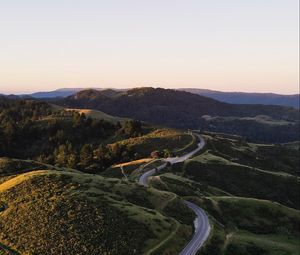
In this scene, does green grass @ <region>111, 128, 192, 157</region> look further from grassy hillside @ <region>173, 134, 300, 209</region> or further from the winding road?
the winding road

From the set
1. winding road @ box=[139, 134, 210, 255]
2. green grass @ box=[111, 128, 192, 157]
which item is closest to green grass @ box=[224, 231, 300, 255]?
winding road @ box=[139, 134, 210, 255]

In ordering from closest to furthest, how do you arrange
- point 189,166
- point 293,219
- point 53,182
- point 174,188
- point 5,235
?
point 5,235 < point 53,182 < point 293,219 < point 174,188 < point 189,166

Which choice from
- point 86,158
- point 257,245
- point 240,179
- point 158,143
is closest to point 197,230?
point 257,245

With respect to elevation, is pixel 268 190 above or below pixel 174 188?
below

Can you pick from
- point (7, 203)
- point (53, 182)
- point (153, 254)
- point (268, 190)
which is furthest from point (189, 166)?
point (153, 254)

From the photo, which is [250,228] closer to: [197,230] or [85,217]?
[197,230]

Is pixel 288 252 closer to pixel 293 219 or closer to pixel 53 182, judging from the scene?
pixel 293 219

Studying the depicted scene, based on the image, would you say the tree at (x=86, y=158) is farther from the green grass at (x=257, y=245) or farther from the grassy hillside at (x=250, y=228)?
the green grass at (x=257, y=245)

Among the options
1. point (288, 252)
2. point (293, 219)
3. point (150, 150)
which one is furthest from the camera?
point (150, 150)

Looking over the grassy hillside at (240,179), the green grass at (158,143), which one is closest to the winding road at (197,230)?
the grassy hillside at (240,179)
